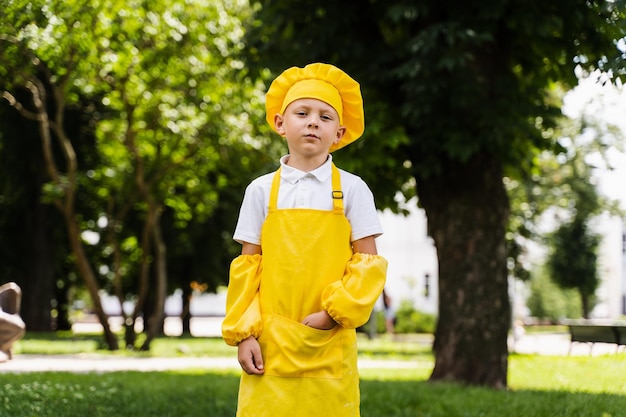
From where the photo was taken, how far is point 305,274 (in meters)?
3.87

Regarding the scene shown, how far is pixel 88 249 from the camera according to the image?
107 feet

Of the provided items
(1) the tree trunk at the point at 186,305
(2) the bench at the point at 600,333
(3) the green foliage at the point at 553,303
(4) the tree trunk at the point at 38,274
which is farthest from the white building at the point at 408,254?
(2) the bench at the point at 600,333

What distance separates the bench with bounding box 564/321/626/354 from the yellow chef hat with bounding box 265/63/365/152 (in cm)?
441

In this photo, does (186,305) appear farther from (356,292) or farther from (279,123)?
(356,292)

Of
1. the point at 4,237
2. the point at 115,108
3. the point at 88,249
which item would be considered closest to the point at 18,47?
the point at 115,108

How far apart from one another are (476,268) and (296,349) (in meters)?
7.36

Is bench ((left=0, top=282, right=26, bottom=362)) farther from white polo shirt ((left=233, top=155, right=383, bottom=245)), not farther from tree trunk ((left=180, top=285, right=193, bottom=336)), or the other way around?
tree trunk ((left=180, top=285, right=193, bottom=336))

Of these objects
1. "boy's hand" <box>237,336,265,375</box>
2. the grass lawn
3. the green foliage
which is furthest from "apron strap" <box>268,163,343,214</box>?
the green foliage

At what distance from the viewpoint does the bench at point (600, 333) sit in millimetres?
7887

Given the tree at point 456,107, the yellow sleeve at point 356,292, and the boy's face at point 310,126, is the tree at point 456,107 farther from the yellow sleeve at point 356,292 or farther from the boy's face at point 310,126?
the yellow sleeve at point 356,292

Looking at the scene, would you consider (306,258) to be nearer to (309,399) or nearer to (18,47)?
(309,399)

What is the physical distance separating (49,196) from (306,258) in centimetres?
1457

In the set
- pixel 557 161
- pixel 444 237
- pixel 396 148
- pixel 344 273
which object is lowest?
pixel 344 273

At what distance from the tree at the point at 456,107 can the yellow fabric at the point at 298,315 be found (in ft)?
19.0
